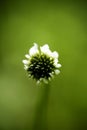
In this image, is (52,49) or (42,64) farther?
(52,49)

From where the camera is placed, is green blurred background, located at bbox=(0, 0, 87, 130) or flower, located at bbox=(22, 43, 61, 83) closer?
flower, located at bbox=(22, 43, 61, 83)

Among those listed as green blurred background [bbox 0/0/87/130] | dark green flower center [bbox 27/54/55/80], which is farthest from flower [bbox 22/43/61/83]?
green blurred background [bbox 0/0/87/130]

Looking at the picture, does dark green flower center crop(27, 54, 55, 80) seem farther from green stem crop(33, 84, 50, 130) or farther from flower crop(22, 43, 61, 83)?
green stem crop(33, 84, 50, 130)

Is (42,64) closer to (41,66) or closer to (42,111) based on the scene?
(41,66)

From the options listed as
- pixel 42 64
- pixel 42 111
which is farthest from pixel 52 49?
pixel 42 111

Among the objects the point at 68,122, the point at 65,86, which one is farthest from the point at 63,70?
the point at 68,122
